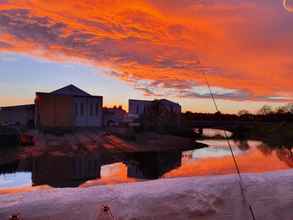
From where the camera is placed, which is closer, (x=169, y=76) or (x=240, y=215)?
(x=240, y=215)

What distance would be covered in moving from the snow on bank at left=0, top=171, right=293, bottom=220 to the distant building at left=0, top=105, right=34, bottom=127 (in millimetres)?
8486

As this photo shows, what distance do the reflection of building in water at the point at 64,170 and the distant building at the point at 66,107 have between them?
70.0 inches

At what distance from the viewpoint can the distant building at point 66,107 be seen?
28.8 ft

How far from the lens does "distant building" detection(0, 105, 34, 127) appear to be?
9812 millimetres

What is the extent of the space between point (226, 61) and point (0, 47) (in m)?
3.22

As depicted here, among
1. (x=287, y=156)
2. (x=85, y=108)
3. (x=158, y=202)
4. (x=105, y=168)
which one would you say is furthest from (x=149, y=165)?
(x=158, y=202)

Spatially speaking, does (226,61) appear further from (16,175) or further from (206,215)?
(16,175)

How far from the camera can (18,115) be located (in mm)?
11344

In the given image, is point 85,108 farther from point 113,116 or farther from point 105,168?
point 113,116

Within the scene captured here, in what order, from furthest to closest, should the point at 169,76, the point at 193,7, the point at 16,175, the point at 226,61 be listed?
1. the point at 16,175
2. the point at 169,76
3. the point at 226,61
4. the point at 193,7

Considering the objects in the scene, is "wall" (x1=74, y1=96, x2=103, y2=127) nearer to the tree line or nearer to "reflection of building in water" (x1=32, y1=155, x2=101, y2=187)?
"reflection of building in water" (x1=32, y1=155, x2=101, y2=187)

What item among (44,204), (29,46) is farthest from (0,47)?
(44,204)

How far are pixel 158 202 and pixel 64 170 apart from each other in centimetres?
1151

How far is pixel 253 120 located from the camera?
1844 centimetres
